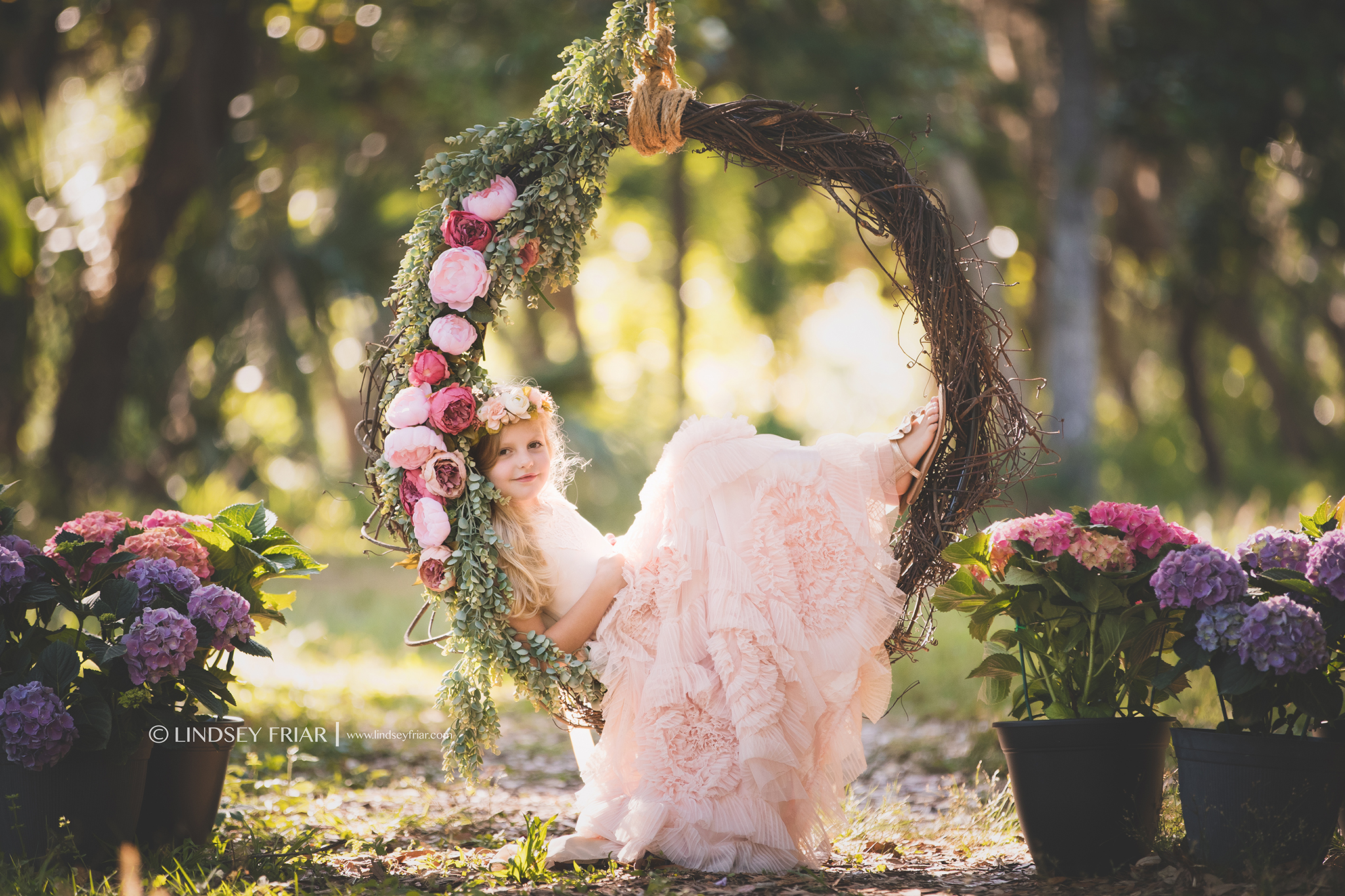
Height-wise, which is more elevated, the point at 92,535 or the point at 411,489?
the point at 411,489

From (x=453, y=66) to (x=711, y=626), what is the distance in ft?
26.4

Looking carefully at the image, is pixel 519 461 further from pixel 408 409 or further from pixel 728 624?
pixel 728 624

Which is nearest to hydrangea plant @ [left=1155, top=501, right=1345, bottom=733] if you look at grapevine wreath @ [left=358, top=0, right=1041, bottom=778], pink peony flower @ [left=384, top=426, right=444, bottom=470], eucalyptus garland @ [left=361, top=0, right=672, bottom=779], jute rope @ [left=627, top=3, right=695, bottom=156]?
grapevine wreath @ [left=358, top=0, right=1041, bottom=778]

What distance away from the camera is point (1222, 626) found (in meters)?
2.63

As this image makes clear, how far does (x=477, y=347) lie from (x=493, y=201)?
45 cm

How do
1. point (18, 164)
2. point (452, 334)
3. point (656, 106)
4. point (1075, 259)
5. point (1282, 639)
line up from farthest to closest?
point (1075, 259), point (18, 164), point (656, 106), point (452, 334), point (1282, 639)

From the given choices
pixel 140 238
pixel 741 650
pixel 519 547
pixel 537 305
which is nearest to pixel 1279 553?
pixel 741 650

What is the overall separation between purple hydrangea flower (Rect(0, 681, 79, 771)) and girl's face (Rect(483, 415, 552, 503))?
4.17 ft

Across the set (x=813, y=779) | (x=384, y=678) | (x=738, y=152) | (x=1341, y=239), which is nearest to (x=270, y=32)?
(x=384, y=678)

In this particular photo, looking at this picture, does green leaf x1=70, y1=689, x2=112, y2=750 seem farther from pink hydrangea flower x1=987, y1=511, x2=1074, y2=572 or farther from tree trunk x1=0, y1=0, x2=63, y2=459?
tree trunk x1=0, y1=0, x2=63, y2=459

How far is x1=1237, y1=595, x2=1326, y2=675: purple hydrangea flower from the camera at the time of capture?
2.57 meters

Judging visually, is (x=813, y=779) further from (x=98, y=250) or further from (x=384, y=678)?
(x=98, y=250)

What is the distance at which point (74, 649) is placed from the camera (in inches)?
110

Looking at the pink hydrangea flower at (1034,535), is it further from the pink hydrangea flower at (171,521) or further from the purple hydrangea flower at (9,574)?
the purple hydrangea flower at (9,574)
